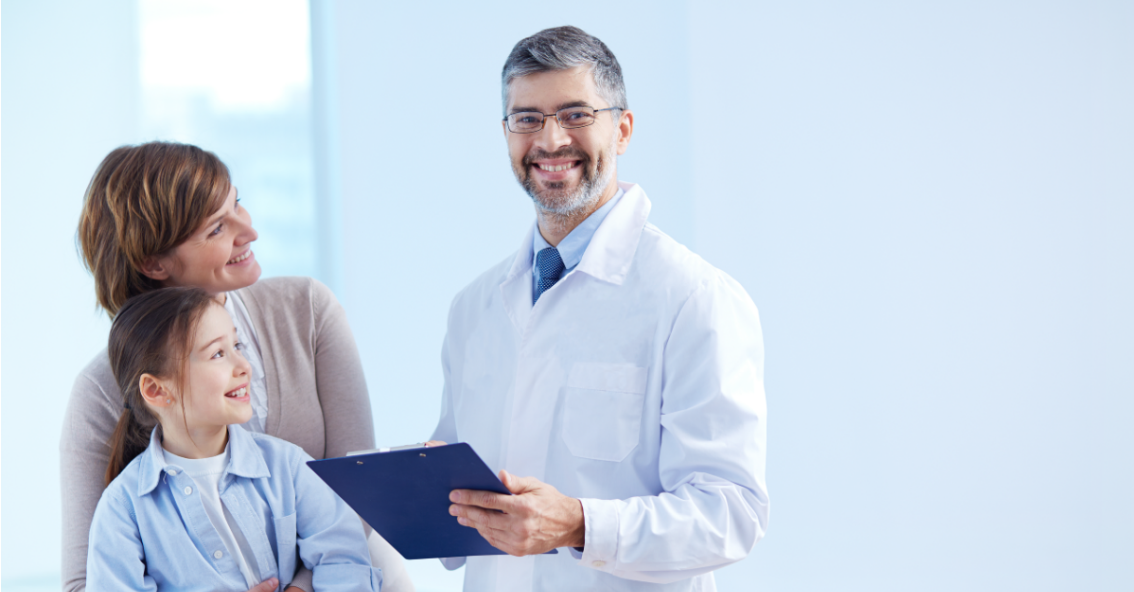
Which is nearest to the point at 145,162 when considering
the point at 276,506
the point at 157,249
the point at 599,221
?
the point at 157,249

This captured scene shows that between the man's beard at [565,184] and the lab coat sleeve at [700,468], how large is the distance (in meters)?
0.25

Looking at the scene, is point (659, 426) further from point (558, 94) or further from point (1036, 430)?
point (1036, 430)

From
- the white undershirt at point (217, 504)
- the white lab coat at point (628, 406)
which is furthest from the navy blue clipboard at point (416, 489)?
the white undershirt at point (217, 504)

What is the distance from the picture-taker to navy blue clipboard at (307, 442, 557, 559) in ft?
3.34

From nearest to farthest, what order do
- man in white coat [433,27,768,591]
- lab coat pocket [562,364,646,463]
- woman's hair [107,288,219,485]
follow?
man in white coat [433,27,768,591] → lab coat pocket [562,364,646,463] → woman's hair [107,288,219,485]

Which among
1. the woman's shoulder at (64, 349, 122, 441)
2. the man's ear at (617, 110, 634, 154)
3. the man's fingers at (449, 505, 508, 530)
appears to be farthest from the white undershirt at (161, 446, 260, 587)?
the man's ear at (617, 110, 634, 154)

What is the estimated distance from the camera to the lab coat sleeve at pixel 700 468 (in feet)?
3.66

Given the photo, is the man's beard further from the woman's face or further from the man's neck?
the woman's face

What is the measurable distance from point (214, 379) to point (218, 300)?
0.17 m

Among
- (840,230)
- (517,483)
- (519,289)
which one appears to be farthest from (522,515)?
(840,230)

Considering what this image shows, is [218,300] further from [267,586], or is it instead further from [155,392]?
[267,586]

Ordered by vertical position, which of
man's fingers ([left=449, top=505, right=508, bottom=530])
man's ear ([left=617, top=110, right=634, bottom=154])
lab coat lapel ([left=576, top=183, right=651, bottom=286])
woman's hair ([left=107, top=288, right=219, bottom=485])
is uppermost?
man's ear ([left=617, top=110, right=634, bottom=154])

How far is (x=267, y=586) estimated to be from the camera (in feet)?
4.33

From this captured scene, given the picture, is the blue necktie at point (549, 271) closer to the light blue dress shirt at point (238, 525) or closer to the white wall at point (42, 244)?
the light blue dress shirt at point (238, 525)
